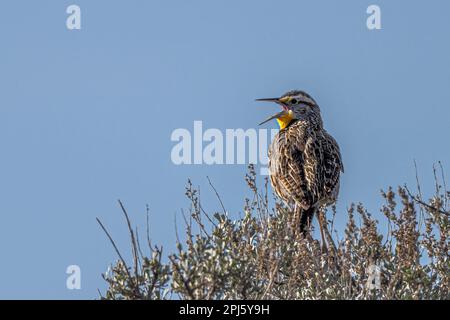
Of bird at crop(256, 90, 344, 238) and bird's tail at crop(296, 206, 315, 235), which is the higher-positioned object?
bird at crop(256, 90, 344, 238)

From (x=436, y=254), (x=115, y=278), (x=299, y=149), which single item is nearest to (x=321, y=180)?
(x=299, y=149)

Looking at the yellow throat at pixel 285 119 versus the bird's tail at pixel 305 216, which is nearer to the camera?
the bird's tail at pixel 305 216

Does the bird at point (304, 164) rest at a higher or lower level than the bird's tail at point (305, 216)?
higher

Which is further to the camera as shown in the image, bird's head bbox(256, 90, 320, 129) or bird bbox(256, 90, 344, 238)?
bird's head bbox(256, 90, 320, 129)

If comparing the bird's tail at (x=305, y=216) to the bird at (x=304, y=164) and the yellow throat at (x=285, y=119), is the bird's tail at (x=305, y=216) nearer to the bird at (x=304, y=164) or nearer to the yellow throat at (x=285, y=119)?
the bird at (x=304, y=164)

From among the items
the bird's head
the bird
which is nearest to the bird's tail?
the bird

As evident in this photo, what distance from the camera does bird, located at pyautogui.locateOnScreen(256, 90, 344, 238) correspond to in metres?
9.50

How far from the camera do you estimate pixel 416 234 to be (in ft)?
25.0

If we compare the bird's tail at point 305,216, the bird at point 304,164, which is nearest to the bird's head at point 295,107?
the bird at point 304,164

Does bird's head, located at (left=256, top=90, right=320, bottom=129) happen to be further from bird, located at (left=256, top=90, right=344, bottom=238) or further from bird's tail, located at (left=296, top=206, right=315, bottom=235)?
bird's tail, located at (left=296, top=206, right=315, bottom=235)

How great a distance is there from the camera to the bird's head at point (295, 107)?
11.0 metres

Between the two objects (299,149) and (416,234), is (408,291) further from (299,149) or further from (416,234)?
(299,149)

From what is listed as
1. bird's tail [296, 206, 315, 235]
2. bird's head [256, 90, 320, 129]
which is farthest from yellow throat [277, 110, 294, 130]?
bird's tail [296, 206, 315, 235]
